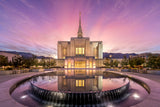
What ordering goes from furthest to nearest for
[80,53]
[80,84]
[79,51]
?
[79,51] → [80,53] → [80,84]

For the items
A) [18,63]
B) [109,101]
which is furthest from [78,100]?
[18,63]

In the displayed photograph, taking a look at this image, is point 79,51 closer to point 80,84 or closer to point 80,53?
point 80,53

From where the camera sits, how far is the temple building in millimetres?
35750

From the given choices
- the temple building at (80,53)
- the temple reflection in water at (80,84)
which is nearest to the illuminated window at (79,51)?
the temple building at (80,53)

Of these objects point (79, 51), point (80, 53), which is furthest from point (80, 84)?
point (79, 51)

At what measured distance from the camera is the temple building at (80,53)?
3575 cm

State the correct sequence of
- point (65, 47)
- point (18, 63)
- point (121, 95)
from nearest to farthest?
point (121, 95), point (18, 63), point (65, 47)

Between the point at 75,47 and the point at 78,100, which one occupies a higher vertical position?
the point at 75,47

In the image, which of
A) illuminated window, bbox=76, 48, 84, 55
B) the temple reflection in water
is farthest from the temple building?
the temple reflection in water

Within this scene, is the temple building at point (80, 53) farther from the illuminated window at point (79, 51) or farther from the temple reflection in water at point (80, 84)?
the temple reflection in water at point (80, 84)

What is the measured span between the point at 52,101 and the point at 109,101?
4.23 metres

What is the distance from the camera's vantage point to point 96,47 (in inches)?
1869

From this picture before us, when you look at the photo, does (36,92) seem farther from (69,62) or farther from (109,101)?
(69,62)

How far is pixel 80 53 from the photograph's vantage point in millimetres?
43062
